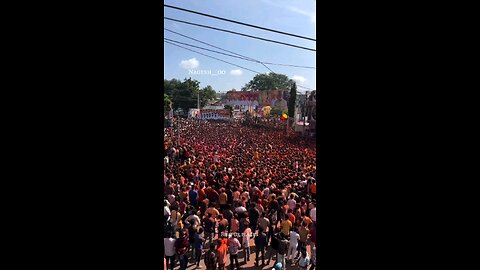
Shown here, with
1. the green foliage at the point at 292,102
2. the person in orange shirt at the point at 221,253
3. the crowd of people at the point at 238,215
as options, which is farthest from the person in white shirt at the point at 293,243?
the green foliage at the point at 292,102

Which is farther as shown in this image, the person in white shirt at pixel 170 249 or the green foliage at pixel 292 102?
the green foliage at pixel 292 102

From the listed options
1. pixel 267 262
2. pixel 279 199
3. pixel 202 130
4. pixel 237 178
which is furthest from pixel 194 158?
pixel 202 130

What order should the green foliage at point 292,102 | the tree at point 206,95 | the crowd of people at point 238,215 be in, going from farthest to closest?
the tree at point 206,95, the green foliage at point 292,102, the crowd of people at point 238,215

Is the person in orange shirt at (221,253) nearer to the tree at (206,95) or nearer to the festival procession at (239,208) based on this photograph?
the festival procession at (239,208)

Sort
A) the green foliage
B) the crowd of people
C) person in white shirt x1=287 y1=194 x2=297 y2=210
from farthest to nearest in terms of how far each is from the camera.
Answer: the green foliage < person in white shirt x1=287 y1=194 x2=297 y2=210 < the crowd of people

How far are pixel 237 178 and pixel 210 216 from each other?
2.59m

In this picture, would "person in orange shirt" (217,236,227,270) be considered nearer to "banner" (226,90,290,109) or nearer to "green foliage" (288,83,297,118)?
"green foliage" (288,83,297,118)

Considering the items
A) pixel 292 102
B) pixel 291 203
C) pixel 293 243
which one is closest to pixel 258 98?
pixel 292 102

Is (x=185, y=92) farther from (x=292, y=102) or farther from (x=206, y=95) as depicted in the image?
(x=292, y=102)

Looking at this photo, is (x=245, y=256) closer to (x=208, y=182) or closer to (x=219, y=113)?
(x=208, y=182)

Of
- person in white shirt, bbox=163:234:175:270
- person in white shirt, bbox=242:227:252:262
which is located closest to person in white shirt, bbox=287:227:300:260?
person in white shirt, bbox=242:227:252:262

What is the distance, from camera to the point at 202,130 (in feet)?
67.1

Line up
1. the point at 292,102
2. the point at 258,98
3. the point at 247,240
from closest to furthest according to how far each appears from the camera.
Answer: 1. the point at 247,240
2. the point at 292,102
3. the point at 258,98

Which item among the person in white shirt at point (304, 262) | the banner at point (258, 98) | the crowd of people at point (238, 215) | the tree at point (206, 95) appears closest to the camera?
the person in white shirt at point (304, 262)
